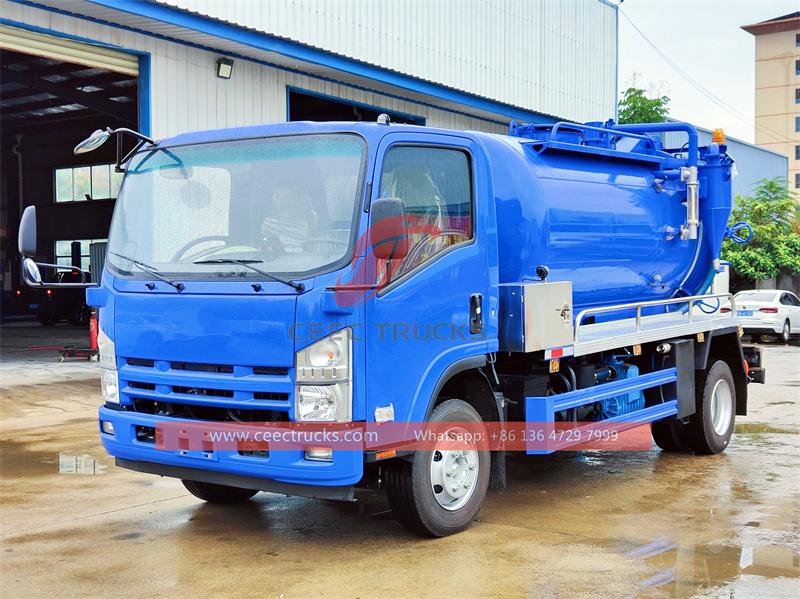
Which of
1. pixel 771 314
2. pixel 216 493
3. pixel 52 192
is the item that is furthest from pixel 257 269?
pixel 52 192

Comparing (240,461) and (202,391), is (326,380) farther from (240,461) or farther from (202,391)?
(202,391)

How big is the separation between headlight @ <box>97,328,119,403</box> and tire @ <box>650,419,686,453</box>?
523cm

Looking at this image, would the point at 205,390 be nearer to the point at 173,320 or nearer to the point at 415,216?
the point at 173,320

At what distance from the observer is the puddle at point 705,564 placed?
17.1ft

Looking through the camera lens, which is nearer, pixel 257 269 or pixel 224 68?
pixel 257 269

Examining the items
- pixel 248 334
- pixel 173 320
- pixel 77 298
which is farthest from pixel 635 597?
pixel 77 298

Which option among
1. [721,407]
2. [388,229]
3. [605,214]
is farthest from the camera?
[721,407]

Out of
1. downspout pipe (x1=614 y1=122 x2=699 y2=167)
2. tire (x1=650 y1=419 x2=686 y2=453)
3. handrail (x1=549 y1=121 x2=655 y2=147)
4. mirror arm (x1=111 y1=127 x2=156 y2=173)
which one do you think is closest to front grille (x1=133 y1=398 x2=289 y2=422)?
mirror arm (x1=111 y1=127 x2=156 y2=173)

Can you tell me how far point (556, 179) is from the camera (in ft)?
24.3

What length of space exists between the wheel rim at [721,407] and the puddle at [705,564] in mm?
3376

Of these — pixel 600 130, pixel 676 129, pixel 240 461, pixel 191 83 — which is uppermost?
pixel 191 83

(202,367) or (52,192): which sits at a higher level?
(52,192)

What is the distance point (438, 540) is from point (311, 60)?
9944mm

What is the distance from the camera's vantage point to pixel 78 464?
8797mm
